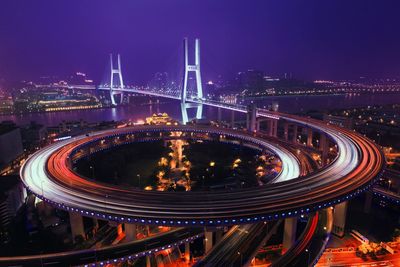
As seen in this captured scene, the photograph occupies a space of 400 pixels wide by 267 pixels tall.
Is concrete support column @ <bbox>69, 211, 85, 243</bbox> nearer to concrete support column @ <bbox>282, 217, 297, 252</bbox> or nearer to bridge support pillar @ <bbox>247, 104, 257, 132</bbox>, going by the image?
concrete support column @ <bbox>282, 217, 297, 252</bbox>

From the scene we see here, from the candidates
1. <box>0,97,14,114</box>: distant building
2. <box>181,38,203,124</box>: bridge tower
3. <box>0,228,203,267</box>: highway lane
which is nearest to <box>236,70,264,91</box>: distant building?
<box>181,38,203,124</box>: bridge tower

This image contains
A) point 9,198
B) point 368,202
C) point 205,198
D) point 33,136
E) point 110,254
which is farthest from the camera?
point 33,136

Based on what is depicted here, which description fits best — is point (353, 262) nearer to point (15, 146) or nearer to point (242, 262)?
point (242, 262)

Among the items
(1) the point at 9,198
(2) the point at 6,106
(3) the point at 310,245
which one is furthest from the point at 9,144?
(2) the point at 6,106

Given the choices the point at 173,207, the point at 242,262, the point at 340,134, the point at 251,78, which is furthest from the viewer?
the point at 251,78

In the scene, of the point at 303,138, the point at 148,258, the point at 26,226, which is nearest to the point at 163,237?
the point at 148,258

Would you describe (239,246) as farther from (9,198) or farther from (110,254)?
(9,198)
